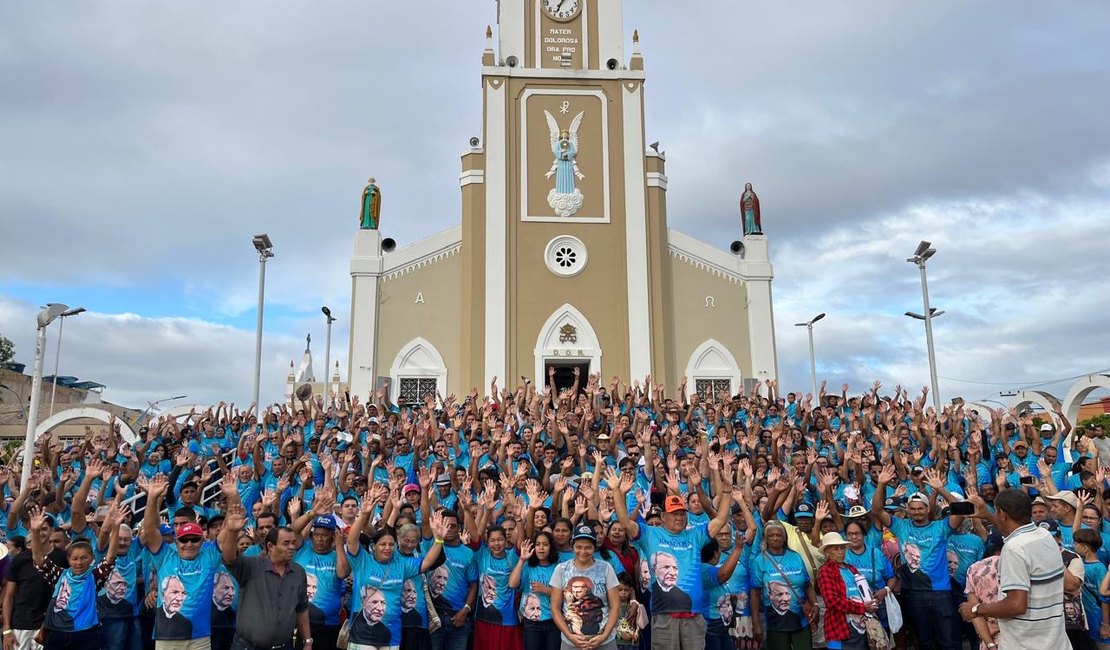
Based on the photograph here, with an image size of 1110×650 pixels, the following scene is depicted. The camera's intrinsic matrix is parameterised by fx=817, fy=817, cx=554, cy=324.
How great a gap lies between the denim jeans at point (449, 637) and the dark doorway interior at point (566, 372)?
15.9m

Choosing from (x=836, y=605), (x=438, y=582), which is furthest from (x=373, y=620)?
(x=836, y=605)

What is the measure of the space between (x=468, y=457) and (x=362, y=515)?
4.77 metres

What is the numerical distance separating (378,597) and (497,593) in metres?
0.94

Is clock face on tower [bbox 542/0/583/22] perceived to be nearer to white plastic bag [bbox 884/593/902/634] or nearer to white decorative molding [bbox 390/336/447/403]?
white decorative molding [bbox 390/336/447/403]

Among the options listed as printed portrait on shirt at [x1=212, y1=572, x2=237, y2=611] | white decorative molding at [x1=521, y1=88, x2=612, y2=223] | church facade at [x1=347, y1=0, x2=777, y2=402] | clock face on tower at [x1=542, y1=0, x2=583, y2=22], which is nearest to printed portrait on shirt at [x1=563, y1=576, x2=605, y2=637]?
printed portrait on shirt at [x1=212, y1=572, x2=237, y2=611]

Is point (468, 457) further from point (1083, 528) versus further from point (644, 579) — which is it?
point (1083, 528)

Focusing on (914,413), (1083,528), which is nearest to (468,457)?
(1083,528)

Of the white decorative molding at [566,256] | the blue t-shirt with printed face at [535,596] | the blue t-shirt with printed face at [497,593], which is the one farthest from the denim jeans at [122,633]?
the white decorative molding at [566,256]

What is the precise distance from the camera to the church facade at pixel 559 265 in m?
22.2

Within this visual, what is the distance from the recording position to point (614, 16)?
24.3 metres

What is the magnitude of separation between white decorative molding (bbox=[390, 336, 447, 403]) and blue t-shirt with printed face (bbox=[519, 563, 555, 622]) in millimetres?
16099

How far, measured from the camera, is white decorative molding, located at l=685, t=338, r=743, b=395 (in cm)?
2269

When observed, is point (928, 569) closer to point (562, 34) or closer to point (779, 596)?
point (779, 596)

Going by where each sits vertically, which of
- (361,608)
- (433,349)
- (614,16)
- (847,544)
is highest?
(614,16)
